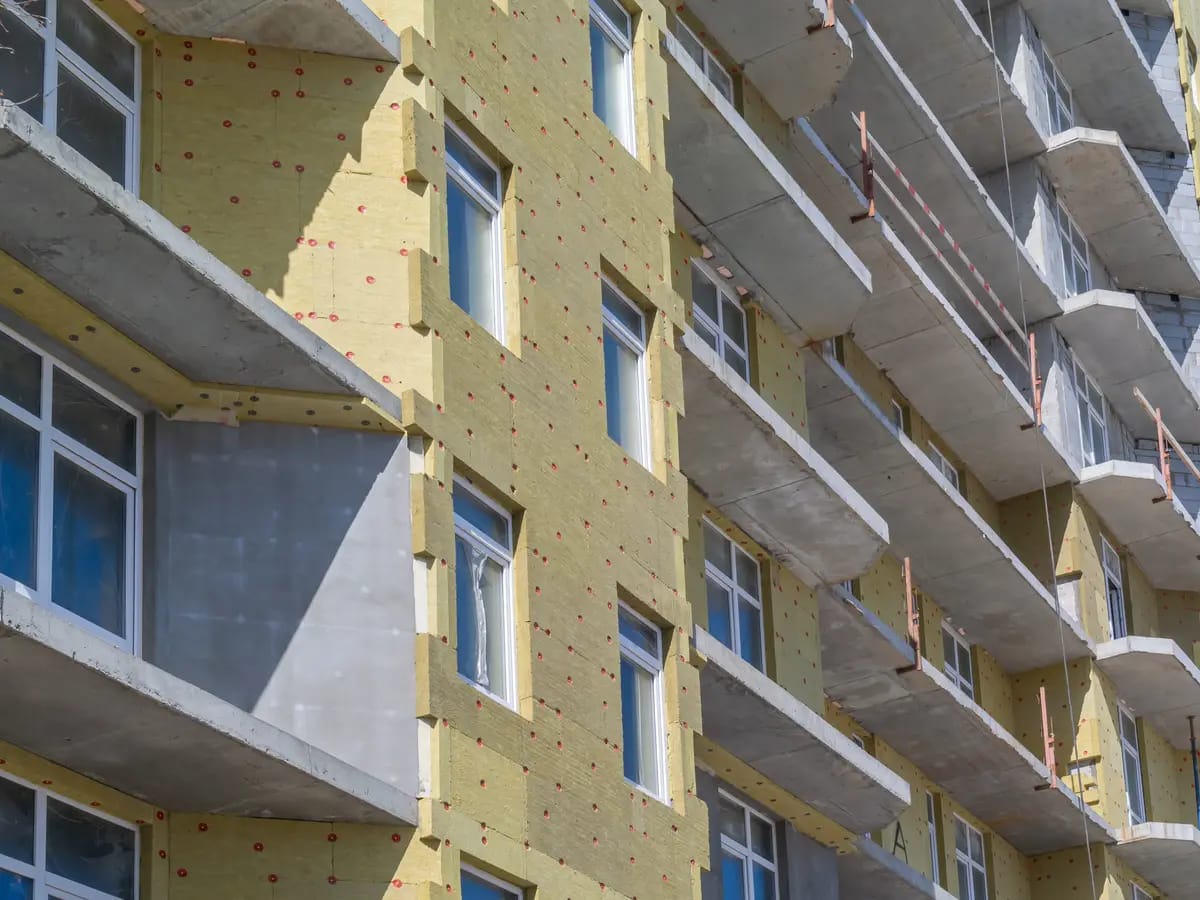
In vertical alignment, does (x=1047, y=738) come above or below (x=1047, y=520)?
below

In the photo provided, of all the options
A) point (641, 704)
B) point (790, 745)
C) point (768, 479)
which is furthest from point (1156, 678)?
point (641, 704)

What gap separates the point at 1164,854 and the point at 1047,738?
3.11 meters

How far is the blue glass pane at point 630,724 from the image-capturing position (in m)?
17.8

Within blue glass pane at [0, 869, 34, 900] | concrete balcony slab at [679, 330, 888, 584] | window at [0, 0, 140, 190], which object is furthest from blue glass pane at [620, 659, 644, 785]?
blue glass pane at [0, 869, 34, 900]

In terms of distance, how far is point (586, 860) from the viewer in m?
16.4

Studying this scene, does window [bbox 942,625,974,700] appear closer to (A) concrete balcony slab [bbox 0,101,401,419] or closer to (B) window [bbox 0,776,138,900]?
(A) concrete balcony slab [bbox 0,101,401,419]

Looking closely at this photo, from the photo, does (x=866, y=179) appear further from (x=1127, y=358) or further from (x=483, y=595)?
(x=483, y=595)

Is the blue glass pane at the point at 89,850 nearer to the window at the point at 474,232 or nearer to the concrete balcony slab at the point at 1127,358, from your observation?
the window at the point at 474,232

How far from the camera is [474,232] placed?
17453mm

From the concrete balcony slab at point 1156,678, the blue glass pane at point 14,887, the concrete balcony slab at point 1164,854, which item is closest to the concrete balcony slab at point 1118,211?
the concrete balcony slab at point 1156,678

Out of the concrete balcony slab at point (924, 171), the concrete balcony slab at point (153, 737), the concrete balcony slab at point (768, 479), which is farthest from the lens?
the concrete balcony slab at point (924, 171)

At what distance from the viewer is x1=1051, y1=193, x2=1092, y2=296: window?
4088 centimetres

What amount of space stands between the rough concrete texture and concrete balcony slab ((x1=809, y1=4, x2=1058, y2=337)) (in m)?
16.6

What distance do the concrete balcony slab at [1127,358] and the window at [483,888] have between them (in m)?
25.5
